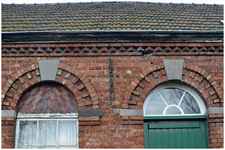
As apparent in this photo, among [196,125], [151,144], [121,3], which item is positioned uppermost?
[121,3]

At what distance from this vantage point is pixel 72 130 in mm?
5938

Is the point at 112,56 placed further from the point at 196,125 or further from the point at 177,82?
the point at 196,125

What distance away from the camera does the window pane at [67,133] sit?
231 inches

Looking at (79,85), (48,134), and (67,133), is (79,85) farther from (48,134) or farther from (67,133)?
(48,134)

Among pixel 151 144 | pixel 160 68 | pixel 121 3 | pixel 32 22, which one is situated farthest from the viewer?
pixel 121 3

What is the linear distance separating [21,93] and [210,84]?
14.8 ft

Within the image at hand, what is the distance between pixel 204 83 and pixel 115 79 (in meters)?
2.14

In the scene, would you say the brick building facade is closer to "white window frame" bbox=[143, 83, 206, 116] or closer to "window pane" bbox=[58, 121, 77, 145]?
"white window frame" bbox=[143, 83, 206, 116]

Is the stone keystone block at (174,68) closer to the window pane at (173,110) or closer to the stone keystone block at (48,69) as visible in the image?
the window pane at (173,110)

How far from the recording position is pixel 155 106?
6227mm

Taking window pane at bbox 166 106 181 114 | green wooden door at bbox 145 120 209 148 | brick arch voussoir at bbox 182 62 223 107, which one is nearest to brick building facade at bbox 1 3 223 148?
brick arch voussoir at bbox 182 62 223 107

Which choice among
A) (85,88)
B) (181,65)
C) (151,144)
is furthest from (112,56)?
(151,144)

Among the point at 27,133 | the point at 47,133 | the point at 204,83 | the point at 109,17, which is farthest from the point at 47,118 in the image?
the point at 204,83

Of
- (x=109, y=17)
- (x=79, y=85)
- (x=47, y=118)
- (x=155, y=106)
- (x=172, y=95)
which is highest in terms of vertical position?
(x=109, y=17)
